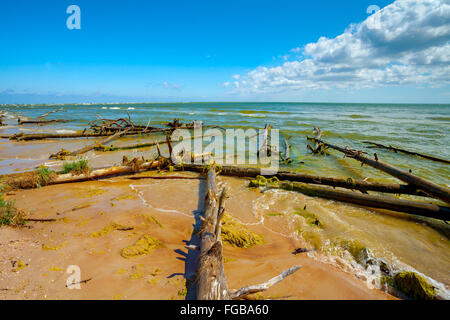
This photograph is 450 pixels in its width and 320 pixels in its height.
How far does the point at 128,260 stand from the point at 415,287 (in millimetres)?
3784

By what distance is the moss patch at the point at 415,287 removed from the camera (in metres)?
2.38

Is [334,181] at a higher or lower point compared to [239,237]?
higher

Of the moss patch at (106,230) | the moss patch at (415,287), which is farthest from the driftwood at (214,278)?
the moss patch at (106,230)

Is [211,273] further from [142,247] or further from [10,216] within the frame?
[10,216]

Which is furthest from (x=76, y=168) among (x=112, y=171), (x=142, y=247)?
(x=142, y=247)

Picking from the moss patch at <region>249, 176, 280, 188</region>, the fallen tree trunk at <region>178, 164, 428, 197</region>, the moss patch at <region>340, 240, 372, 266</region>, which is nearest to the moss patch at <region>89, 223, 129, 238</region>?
the moss patch at <region>249, 176, 280, 188</region>

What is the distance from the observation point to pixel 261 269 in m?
2.82

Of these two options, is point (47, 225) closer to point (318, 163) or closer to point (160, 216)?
point (160, 216)

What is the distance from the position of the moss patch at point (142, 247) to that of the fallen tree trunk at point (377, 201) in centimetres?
397

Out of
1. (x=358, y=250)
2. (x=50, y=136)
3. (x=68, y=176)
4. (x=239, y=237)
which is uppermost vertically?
(x=50, y=136)

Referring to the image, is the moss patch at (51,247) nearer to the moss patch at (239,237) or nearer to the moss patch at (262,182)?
the moss patch at (239,237)

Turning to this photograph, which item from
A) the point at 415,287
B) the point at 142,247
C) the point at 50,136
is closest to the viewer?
the point at 415,287

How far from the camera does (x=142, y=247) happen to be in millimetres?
3012
